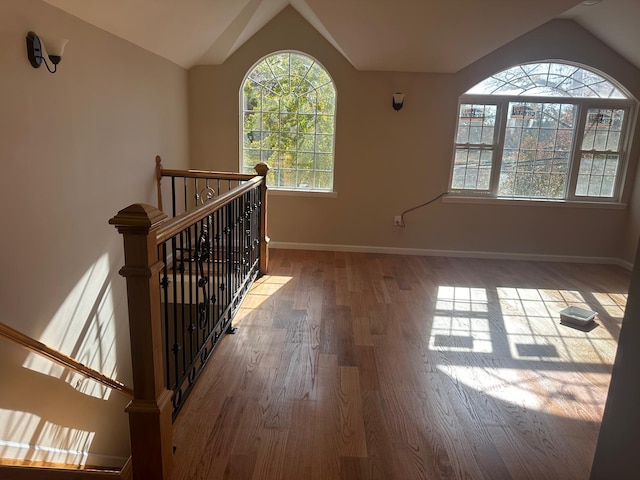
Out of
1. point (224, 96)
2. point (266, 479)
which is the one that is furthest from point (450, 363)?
point (224, 96)

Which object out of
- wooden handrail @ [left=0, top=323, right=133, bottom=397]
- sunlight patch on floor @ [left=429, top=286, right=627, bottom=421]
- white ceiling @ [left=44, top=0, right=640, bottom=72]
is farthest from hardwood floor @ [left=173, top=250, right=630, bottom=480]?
white ceiling @ [left=44, top=0, right=640, bottom=72]

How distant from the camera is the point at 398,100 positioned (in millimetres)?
4926

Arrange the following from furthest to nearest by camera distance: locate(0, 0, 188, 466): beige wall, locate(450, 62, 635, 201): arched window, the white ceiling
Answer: locate(450, 62, 635, 201): arched window
the white ceiling
locate(0, 0, 188, 466): beige wall

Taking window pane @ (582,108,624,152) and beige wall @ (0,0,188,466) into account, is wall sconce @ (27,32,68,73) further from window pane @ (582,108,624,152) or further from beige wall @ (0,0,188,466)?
window pane @ (582,108,624,152)

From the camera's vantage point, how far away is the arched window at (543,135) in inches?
198

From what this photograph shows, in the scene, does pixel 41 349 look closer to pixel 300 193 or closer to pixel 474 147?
pixel 300 193

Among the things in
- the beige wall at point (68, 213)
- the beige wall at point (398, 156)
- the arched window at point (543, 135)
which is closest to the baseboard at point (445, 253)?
the beige wall at point (398, 156)

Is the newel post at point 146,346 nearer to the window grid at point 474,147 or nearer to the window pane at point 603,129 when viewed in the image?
the window grid at point 474,147

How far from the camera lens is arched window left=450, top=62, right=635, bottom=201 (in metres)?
5.04

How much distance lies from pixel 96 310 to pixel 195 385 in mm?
1412

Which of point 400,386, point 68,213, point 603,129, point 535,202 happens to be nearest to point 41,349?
point 68,213

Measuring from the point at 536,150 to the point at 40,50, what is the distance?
502 cm

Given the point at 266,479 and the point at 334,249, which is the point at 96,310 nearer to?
the point at 266,479

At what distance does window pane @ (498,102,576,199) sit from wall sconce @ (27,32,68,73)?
4.57 metres
